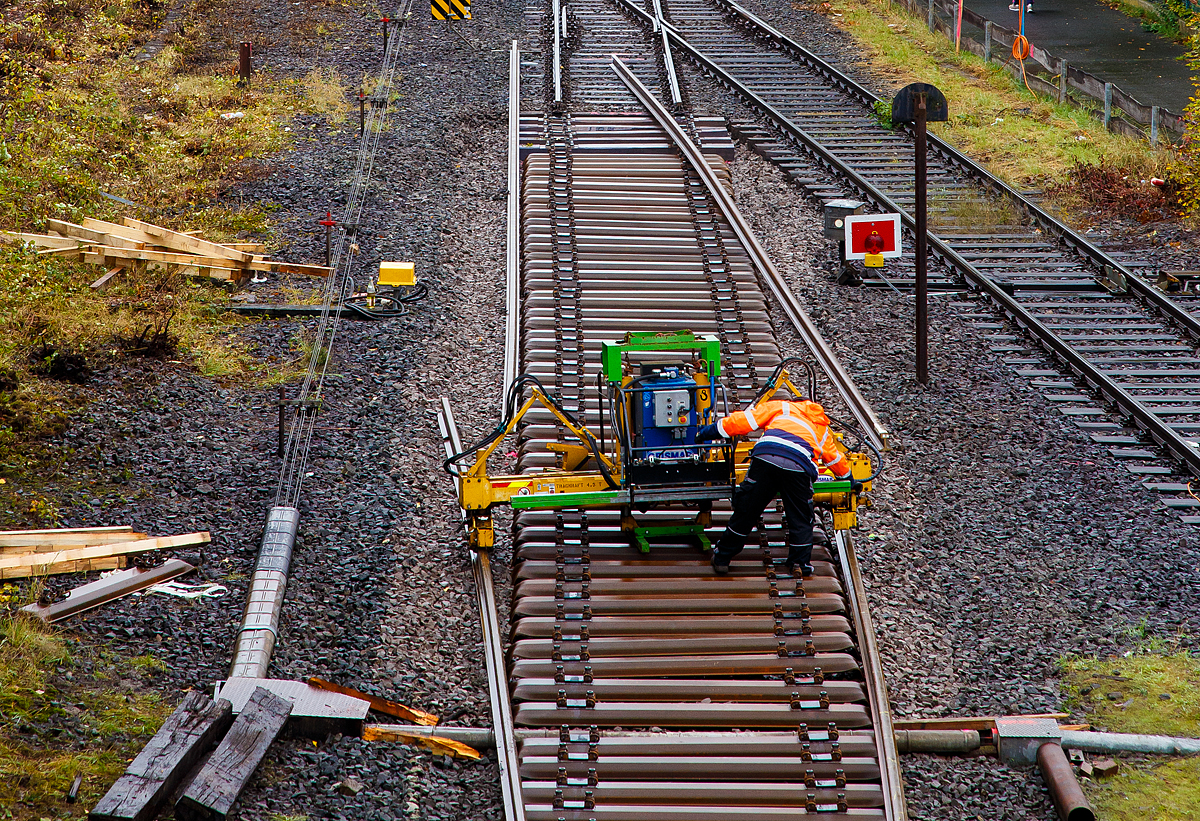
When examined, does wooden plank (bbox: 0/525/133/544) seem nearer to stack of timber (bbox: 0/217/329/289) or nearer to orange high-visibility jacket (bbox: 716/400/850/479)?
stack of timber (bbox: 0/217/329/289)

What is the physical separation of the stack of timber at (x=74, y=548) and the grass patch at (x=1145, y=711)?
6477 millimetres

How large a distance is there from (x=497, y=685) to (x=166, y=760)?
2103 millimetres

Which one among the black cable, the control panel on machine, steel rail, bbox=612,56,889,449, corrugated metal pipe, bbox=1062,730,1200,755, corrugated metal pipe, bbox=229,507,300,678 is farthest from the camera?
the black cable

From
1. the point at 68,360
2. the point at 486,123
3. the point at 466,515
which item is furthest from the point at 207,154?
the point at 466,515

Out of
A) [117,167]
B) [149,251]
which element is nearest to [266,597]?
[149,251]

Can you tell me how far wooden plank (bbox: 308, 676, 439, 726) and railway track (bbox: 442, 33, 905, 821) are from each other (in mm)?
470

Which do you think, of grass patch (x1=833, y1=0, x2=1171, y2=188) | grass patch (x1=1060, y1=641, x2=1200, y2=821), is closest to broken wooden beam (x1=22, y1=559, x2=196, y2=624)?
grass patch (x1=1060, y1=641, x2=1200, y2=821)

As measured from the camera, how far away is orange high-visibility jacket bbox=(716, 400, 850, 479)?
25.4ft

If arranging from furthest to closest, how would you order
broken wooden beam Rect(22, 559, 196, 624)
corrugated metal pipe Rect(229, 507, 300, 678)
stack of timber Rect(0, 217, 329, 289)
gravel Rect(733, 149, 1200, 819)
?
stack of timber Rect(0, 217, 329, 289) → gravel Rect(733, 149, 1200, 819) → broken wooden beam Rect(22, 559, 196, 624) → corrugated metal pipe Rect(229, 507, 300, 678)

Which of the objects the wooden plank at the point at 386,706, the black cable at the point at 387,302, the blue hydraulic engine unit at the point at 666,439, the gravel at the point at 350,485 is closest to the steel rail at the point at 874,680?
the blue hydraulic engine unit at the point at 666,439

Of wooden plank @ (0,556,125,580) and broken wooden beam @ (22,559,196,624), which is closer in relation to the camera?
broken wooden beam @ (22,559,196,624)

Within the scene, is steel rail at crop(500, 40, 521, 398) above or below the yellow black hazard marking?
below

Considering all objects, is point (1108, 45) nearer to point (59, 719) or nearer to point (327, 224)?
point (327, 224)

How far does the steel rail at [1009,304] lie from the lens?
10453 millimetres
